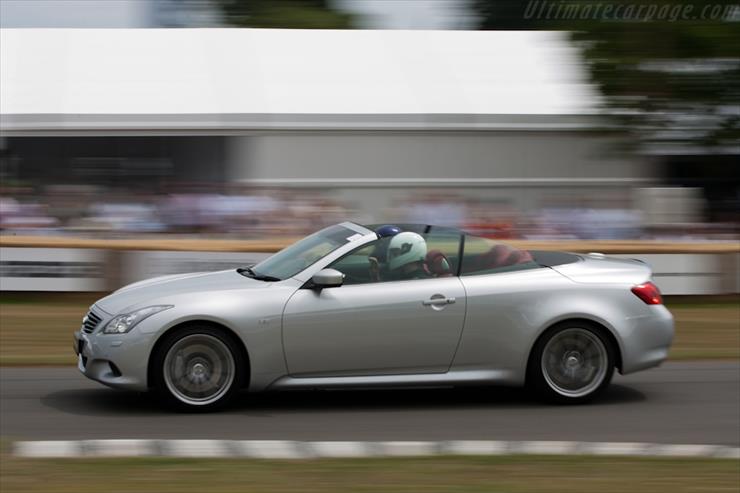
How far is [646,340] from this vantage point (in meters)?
8.45

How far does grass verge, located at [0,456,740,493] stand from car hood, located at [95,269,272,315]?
194cm

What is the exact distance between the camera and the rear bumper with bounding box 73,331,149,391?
778 centimetres

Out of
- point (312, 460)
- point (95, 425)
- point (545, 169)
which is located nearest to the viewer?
point (312, 460)

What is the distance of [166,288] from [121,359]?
2.11ft

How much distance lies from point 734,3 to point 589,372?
14.3 meters

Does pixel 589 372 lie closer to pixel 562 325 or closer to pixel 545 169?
pixel 562 325

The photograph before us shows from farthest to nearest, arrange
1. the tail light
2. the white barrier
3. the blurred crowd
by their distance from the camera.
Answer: the blurred crowd, the white barrier, the tail light

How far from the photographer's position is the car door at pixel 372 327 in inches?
313

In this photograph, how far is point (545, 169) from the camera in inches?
843

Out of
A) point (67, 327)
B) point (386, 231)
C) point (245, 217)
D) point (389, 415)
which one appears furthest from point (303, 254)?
point (245, 217)

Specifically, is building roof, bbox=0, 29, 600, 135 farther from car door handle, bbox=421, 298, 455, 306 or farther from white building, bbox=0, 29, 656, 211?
car door handle, bbox=421, 298, 455, 306

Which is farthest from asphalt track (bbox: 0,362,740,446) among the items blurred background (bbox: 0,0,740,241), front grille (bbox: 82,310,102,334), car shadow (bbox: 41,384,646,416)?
blurred background (bbox: 0,0,740,241)

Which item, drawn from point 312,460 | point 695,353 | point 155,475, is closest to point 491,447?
point 312,460

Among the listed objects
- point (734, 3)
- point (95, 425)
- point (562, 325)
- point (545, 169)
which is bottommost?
point (95, 425)
